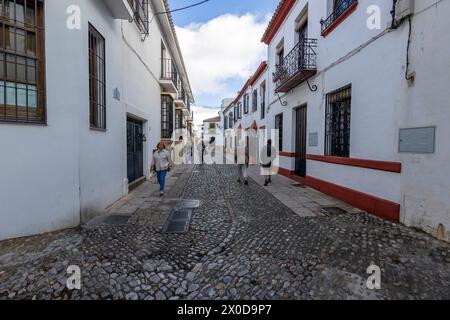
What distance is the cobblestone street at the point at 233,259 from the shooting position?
2.53m

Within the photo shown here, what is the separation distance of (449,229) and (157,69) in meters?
10.8

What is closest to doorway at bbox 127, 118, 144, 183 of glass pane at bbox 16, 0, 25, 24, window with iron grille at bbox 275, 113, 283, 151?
glass pane at bbox 16, 0, 25, 24

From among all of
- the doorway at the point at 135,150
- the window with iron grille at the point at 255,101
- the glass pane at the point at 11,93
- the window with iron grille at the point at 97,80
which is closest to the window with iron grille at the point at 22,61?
the glass pane at the point at 11,93

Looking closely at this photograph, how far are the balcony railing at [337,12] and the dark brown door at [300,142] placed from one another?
8.71ft

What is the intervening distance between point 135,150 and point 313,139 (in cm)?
563

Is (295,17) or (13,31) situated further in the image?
(295,17)

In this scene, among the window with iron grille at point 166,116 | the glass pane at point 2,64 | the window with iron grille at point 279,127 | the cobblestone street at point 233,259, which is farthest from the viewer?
the window with iron grille at point 166,116

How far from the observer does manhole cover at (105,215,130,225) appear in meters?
4.48

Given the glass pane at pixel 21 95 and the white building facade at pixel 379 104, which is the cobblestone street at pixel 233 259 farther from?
the glass pane at pixel 21 95

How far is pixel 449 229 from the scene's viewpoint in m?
3.47

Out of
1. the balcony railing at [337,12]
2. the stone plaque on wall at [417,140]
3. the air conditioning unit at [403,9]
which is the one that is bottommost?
the stone plaque on wall at [417,140]

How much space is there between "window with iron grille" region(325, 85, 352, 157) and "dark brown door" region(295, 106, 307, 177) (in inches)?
72.0
